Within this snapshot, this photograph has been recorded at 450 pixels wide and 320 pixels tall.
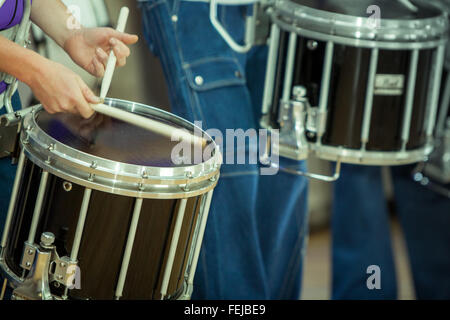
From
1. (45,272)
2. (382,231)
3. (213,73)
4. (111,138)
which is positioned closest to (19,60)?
(111,138)

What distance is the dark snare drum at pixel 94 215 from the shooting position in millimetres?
1001

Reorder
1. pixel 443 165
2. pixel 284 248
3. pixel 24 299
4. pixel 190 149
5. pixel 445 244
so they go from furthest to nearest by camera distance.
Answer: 1. pixel 445 244
2. pixel 443 165
3. pixel 284 248
4. pixel 190 149
5. pixel 24 299

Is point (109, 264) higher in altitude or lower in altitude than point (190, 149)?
lower

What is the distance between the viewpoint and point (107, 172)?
0.99m

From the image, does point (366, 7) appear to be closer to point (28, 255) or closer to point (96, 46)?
point (96, 46)

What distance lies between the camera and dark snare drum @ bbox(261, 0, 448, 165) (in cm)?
137

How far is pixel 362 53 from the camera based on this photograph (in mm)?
1367

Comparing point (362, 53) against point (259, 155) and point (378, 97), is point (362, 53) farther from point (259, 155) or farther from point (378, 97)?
point (259, 155)

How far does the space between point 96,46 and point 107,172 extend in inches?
8.7

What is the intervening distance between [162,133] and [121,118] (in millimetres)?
65

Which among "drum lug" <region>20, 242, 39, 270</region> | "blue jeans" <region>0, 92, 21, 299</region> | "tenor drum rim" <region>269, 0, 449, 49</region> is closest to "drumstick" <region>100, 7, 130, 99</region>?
"blue jeans" <region>0, 92, 21, 299</region>

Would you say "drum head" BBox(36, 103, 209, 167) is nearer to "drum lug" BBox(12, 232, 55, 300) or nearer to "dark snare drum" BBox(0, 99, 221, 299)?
"dark snare drum" BBox(0, 99, 221, 299)
